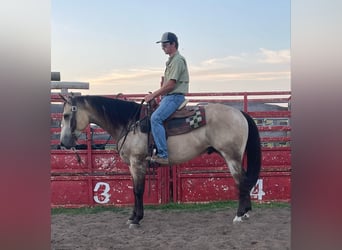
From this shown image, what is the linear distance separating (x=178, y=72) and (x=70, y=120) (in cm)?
126

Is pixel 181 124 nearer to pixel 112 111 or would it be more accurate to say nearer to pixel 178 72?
pixel 178 72

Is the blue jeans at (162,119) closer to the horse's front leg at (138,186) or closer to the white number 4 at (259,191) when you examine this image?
the horse's front leg at (138,186)

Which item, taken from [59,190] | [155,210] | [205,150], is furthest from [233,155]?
[59,190]

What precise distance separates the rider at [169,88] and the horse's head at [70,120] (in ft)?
2.72

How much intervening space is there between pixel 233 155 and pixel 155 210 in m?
1.36

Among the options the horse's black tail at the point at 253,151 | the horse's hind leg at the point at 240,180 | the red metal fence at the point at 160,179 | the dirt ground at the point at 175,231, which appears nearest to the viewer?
the dirt ground at the point at 175,231

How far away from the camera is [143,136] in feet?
13.5

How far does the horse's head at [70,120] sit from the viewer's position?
4.08 meters

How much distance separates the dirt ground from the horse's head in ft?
3.06

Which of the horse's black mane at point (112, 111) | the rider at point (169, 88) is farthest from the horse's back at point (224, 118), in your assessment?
the horse's black mane at point (112, 111)

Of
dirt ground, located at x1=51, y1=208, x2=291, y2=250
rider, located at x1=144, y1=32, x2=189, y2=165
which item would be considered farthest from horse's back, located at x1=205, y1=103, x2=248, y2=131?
dirt ground, located at x1=51, y1=208, x2=291, y2=250
